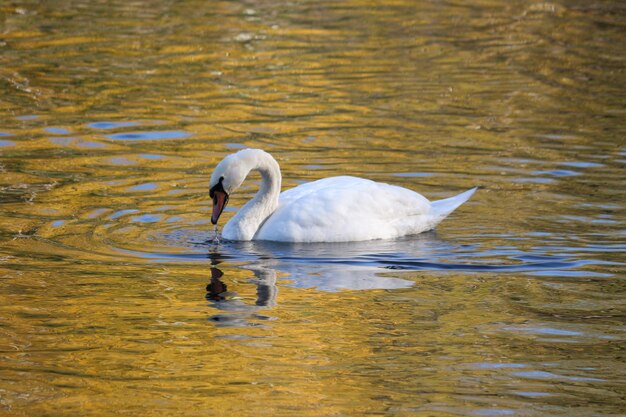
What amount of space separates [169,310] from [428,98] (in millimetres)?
9352

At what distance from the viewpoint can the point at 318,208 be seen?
10.9 m

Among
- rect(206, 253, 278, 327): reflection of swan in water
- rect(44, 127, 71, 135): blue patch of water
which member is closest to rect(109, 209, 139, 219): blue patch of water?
rect(206, 253, 278, 327): reflection of swan in water

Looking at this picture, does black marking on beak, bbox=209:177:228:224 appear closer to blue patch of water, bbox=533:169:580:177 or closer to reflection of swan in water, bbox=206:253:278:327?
reflection of swan in water, bbox=206:253:278:327

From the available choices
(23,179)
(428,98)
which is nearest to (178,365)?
(23,179)

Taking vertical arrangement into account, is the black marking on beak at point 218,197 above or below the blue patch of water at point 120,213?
above

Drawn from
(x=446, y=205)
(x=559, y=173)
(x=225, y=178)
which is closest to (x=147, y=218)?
(x=225, y=178)

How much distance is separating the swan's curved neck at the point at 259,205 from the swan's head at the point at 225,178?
162 millimetres

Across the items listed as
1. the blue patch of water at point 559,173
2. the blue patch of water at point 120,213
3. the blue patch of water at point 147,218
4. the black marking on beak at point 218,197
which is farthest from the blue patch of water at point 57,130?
the blue patch of water at point 559,173

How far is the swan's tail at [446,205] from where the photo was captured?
11375 millimetres

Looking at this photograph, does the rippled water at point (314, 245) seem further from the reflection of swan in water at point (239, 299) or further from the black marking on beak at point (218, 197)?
the black marking on beak at point (218, 197)

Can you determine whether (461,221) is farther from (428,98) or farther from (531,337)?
(428,98)

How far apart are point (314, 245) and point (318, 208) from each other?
30 cm

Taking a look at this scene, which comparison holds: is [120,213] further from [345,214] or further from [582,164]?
[582,164]

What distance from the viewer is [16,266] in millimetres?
10133
